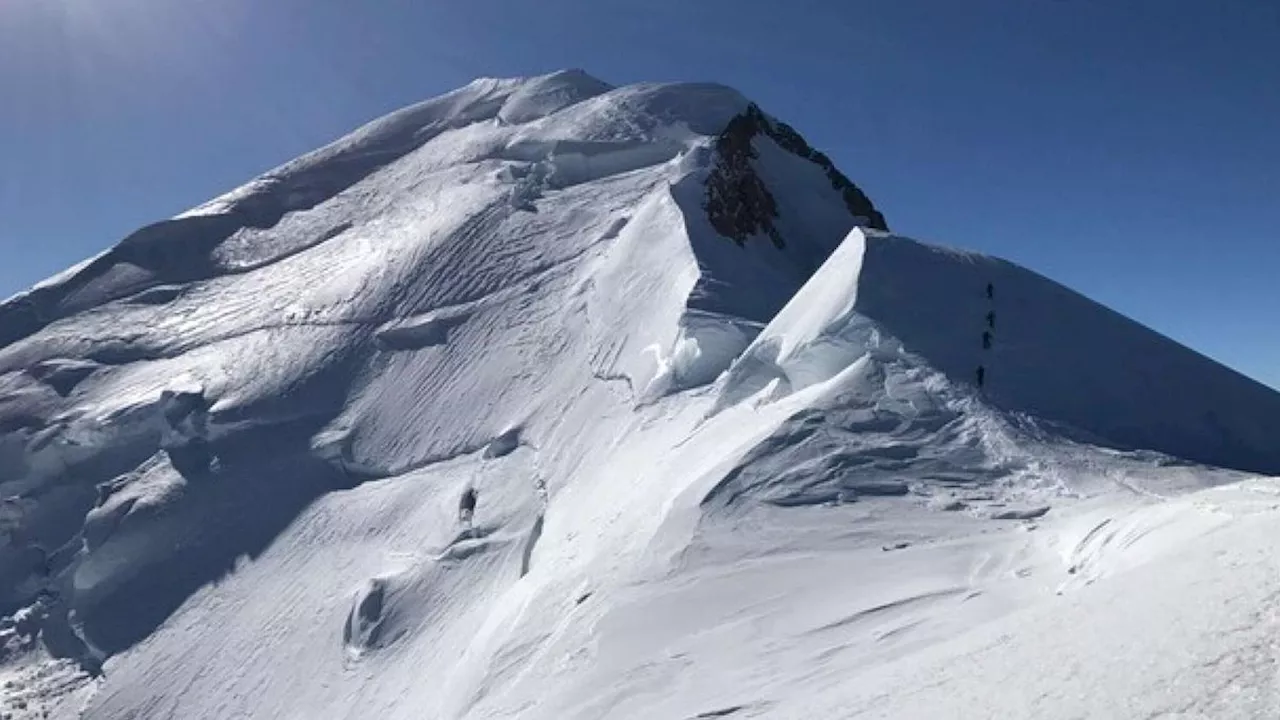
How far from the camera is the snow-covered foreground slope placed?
9.83m

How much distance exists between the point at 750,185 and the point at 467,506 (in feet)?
56.6

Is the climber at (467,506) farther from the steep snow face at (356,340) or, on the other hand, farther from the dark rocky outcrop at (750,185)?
the dark rocky outcrop at (750,185)

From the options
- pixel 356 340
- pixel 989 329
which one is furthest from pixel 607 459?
pixel 356 340

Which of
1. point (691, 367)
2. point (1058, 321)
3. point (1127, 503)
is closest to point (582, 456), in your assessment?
point (691, 367)

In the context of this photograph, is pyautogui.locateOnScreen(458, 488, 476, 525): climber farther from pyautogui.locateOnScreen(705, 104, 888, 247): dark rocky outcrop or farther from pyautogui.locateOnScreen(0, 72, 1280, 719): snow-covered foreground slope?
pyautogui.locateOnScreen(705, 104, 888, 247): dark rocky outcrop

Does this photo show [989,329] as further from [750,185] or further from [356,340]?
Answer: [356,340]

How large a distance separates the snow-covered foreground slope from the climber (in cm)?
25

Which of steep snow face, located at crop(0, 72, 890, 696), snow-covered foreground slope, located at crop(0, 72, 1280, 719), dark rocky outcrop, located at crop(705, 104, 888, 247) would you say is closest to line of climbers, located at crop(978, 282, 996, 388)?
snow-covered foreground slope, located at crop(0, 72, 1280, 719)

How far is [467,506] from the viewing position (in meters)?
24.1

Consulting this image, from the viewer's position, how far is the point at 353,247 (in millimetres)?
39656

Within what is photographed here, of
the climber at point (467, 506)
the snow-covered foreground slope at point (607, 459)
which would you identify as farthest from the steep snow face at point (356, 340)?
the climber at point (467, 506)

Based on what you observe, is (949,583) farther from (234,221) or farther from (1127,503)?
(234,221)

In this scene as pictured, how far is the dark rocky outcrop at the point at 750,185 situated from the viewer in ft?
108

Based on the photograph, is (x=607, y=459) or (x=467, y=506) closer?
(x=607, y=459)
